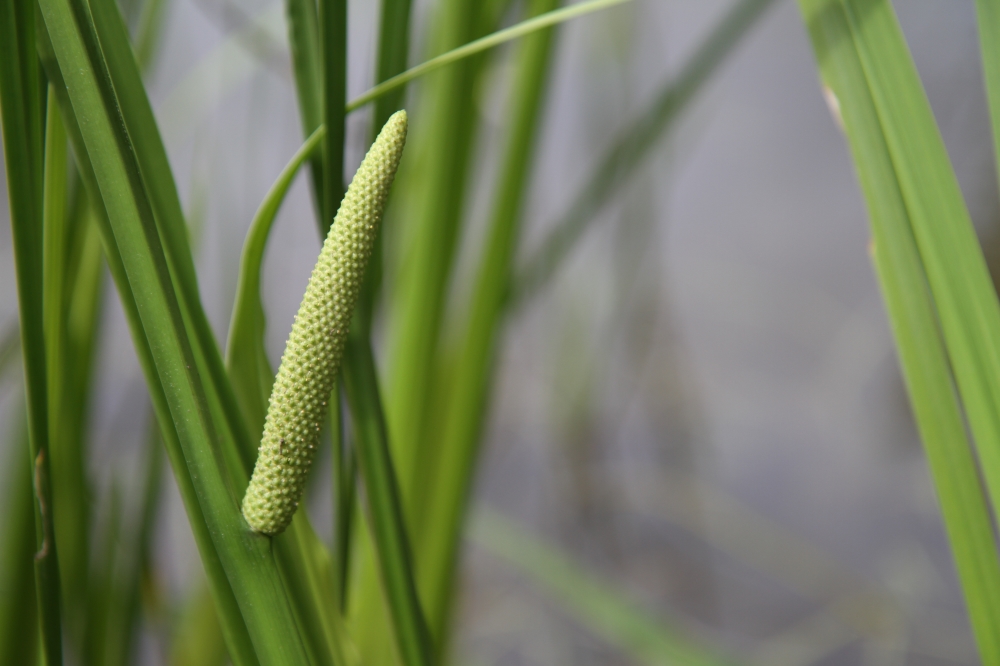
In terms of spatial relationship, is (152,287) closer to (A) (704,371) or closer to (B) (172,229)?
(B) (172,229)

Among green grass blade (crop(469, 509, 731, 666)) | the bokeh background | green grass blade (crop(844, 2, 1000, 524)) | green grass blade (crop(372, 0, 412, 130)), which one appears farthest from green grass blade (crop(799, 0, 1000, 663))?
the bokeh background

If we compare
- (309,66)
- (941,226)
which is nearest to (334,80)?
(309,66)

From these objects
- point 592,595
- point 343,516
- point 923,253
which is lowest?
point 592,595

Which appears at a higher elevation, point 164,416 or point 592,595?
point 164,416

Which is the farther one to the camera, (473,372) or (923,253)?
(473,372)

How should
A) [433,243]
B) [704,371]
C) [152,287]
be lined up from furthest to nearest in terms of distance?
[704,371], [433,243], [152,287]

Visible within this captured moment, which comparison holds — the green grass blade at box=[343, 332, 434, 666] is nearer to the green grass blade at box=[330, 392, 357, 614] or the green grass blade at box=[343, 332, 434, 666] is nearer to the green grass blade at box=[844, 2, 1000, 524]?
the green grass blade at box=[330, 392, 357, 614]

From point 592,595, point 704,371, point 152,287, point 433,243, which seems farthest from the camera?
point 704,371
